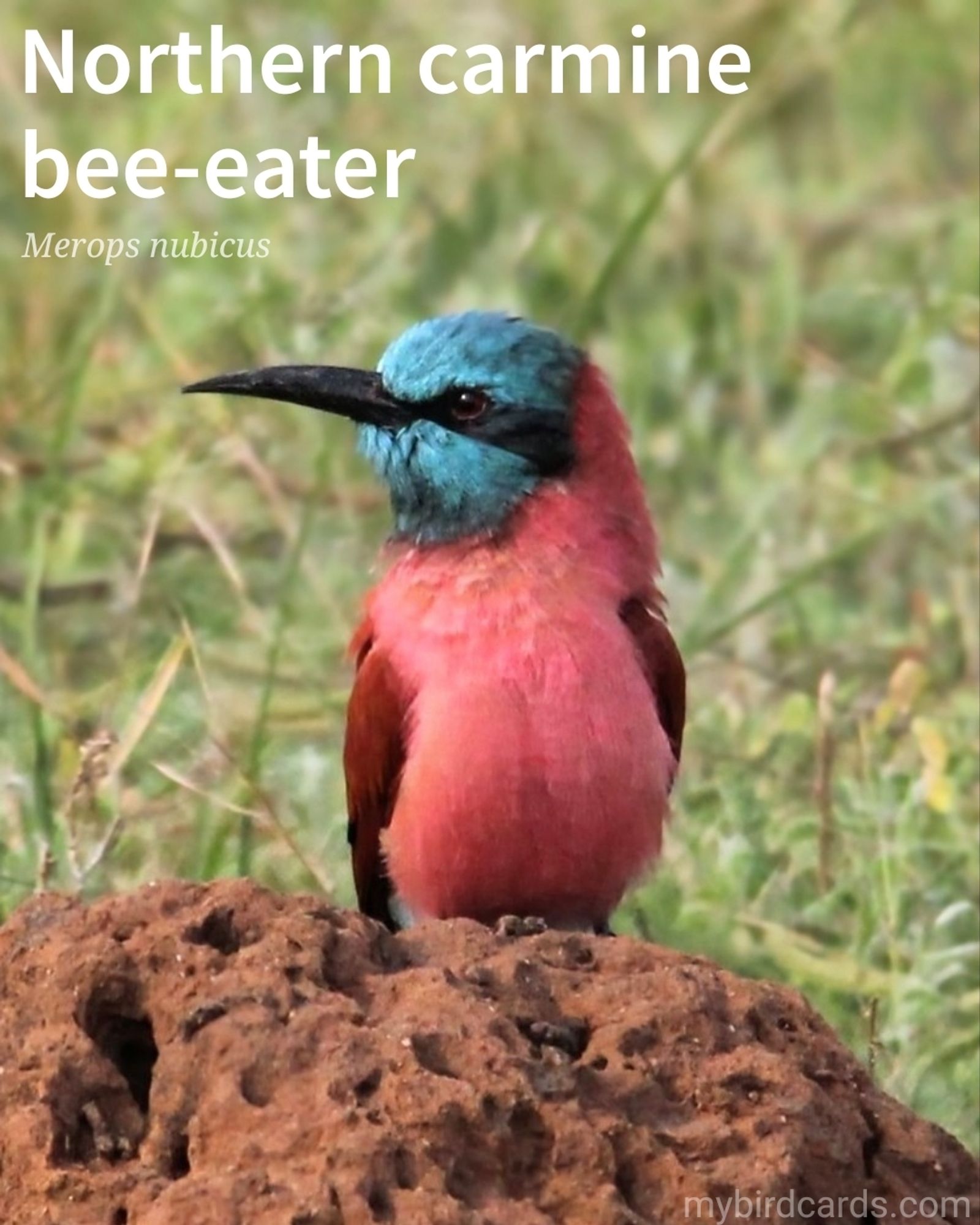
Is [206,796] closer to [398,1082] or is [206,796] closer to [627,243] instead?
[398,1082]

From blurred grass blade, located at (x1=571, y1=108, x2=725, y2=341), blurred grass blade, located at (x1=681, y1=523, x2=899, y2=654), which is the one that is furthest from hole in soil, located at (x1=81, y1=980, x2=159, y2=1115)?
blurred grass blade, located at (x1=571, y1=108, x2=725, y2=341)

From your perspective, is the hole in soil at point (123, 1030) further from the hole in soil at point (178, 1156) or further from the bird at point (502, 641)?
the bird at point (502, 641)

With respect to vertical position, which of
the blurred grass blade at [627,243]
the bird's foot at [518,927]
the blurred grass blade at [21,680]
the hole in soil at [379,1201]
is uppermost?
the blurred grass blade at [627,243]

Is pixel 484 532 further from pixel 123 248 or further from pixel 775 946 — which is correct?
pixel 123 248

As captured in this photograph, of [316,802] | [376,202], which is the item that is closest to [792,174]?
[376,202]

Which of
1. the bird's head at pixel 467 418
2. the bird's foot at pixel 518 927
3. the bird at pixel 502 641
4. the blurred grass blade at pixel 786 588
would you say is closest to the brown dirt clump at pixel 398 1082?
the bird's foot at pixel 518 927

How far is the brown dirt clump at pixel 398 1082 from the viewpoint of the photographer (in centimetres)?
296

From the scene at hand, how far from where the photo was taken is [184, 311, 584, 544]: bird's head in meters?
4.38

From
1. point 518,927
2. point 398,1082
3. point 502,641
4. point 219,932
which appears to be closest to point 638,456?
point 502,641

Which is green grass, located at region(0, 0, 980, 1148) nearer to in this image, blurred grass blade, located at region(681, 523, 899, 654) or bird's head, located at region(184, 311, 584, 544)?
blurred grass blade, located at region(681, 523, 899, 654)

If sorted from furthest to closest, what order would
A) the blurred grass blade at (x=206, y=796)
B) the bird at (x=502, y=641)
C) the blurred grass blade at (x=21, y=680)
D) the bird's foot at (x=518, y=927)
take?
1. the blurred grass blade at (x=21, y=680)
2. the blurred grass blade at (x=206, y=796)
3. the bird at (x=502, y=641)
4. the bird's foot at (x=518, y=927)

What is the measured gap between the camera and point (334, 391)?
14.8 ft

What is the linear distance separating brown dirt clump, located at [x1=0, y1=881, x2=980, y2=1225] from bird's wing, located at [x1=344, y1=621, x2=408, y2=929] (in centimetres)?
86

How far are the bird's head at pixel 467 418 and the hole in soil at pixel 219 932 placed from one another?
3.91ft
